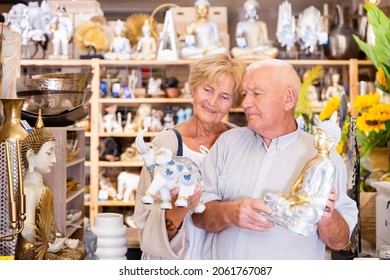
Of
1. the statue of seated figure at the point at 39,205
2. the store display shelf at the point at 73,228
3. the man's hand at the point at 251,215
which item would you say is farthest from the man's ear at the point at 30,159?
the store display shelf at the point at 73,228

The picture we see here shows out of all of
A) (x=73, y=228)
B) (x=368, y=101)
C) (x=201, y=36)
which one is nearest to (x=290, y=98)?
(x=368, y=101)

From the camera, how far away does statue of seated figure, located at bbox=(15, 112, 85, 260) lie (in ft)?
6.02

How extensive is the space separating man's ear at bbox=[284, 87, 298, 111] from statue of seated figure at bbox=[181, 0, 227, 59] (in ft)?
11.9

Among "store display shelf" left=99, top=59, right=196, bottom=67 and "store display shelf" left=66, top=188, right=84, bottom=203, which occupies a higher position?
"store display shelf" left=99, top=59, right=196, bottom=67

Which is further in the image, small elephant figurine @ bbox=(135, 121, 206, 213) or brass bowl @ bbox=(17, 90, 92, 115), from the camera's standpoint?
brass bowl @ bbox=(17, 90, 92, 115)

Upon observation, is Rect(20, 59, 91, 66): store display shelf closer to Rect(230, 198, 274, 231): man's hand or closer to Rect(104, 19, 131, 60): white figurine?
Rect(104, 19, 131, 60): white figurine

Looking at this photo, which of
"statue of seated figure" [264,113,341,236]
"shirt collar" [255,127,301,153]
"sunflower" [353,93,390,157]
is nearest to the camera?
"statue of seated figure" [264,113,341,236]

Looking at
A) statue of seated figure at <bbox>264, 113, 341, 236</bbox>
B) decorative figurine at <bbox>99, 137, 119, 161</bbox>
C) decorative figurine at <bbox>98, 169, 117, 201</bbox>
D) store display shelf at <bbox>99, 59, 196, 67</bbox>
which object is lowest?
decorative figurine at <bbox>98, 169, 117, 201</bbox>

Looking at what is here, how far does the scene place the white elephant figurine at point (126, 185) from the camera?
524 centimetres

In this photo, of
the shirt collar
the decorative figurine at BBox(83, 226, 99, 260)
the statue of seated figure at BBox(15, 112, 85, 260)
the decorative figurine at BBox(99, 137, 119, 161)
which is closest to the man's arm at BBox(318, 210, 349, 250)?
the shirt collar

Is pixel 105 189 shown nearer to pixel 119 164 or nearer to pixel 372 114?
pixel 119 164

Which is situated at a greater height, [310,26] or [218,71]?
[310,26]

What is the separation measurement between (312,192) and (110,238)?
28.4 inches

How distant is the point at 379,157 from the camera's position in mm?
3289
